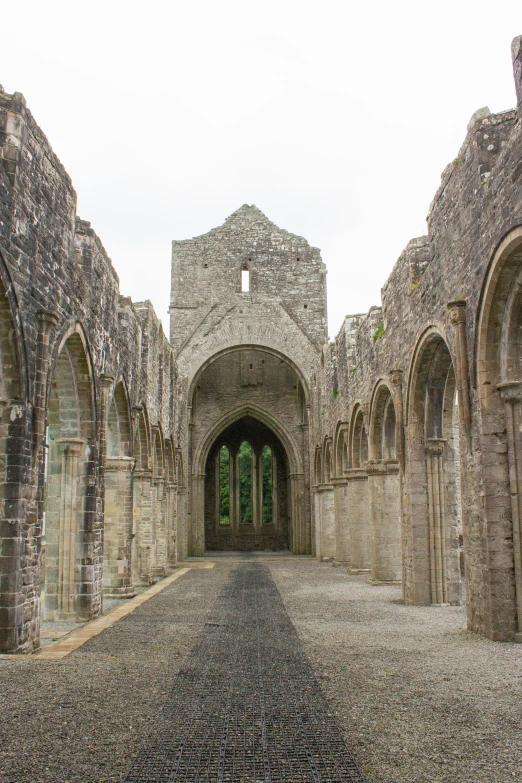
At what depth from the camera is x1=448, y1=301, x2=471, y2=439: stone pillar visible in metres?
7.48

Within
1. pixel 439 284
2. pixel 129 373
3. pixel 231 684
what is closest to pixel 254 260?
pixel 129 373

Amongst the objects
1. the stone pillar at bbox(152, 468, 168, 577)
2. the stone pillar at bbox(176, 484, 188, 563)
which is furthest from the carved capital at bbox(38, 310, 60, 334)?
the stone pillar at bbox(176, 484, 188, 563)

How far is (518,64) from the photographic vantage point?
6.11 metres

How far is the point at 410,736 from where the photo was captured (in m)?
3.97

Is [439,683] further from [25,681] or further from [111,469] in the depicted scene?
[111,469]

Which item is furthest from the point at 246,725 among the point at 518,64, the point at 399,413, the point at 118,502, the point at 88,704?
the point at 118,502

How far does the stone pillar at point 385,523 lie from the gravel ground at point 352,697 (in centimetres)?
389

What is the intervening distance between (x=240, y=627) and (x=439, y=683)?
3.50 m

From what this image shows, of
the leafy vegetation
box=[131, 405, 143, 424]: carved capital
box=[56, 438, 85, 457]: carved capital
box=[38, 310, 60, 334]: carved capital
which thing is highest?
the leafy vegetation

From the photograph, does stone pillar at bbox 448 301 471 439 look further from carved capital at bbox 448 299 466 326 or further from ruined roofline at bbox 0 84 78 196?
ruined roofline at bbox 0 84 78 196

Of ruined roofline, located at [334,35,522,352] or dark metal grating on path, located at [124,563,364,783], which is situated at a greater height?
ruined roofline, located at [334,35,522,352]

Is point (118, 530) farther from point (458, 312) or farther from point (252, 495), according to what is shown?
point (252, 495)

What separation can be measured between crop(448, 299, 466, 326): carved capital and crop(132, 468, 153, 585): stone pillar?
8.36 metres

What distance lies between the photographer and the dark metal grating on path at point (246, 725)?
3531mm
